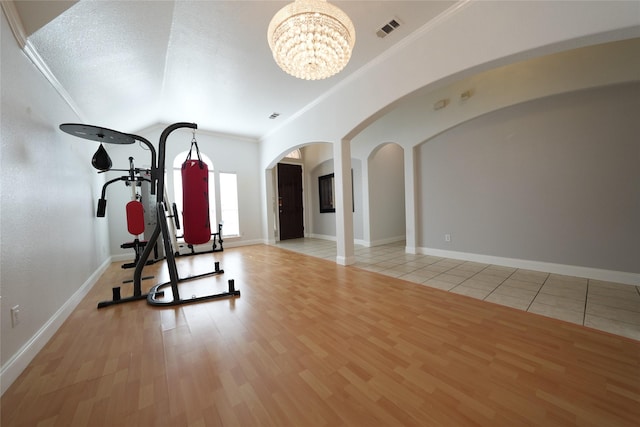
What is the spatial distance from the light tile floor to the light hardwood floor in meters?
0.26

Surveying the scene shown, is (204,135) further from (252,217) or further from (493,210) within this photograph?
(493,210)

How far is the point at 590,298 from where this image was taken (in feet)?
7.67

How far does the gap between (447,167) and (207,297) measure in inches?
177

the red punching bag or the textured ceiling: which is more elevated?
the textured ceiling

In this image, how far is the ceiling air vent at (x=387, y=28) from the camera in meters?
2.56

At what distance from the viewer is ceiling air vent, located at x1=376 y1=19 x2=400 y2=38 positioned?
2.56 meters

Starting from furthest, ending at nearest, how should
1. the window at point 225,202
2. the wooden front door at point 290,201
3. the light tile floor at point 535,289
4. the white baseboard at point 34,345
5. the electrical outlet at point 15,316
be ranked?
the wooden front door at point 290,201 < the window at point 225,202 < the light tile floor at point 535,289 < the electrical outlet at point 15,316 < the white baseboard at point 34,345

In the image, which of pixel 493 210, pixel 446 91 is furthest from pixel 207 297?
pixel 446 91

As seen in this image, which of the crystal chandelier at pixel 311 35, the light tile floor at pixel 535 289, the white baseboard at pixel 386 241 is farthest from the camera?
the white baseboard at pixel 386 241

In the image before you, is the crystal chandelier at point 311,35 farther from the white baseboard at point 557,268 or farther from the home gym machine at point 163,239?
the white baseboard at point 557,268

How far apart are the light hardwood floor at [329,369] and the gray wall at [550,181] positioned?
6.16 feet

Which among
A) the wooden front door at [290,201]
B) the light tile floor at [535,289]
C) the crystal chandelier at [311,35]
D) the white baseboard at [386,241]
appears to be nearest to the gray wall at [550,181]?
the light tile floor at [535,289]

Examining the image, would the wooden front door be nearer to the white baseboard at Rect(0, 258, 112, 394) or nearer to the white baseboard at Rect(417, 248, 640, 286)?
the white baseboard at Rect(417, 248, 640, 286)

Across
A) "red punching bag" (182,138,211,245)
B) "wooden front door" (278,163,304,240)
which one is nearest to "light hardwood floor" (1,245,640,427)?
"red punching bag" (182,138,211,245)
